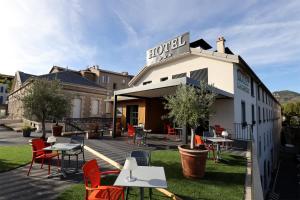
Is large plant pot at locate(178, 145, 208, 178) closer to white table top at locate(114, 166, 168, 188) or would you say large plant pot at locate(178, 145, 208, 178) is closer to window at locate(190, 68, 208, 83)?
white table top at locate(114, 166, 168, 188)

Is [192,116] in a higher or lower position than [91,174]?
higher

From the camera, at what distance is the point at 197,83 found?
27.6 feet

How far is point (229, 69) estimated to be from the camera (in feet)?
38.2

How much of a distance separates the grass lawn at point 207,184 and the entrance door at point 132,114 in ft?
34.1

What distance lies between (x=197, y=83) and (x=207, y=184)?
15.1ft

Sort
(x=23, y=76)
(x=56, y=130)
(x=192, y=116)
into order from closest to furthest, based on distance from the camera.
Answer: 1. (x=192, y=116)
2. (x=56, y=130)
3. (x=23, y=76)

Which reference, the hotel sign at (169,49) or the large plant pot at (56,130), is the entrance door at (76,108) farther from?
the hotel sign at (169,49)

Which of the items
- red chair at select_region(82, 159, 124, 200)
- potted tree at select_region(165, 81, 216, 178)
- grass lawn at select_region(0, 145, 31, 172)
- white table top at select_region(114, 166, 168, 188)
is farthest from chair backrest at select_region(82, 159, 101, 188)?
grass lawn at select_region(0, 145, 31, 172)

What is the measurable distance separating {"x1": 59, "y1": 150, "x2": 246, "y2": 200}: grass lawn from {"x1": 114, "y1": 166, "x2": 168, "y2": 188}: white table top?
1024 millimetres

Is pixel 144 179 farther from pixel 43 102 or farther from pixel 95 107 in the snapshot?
pixel 95 107

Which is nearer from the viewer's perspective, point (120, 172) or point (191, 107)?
point (120, 172)

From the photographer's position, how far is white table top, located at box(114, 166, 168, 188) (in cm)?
281

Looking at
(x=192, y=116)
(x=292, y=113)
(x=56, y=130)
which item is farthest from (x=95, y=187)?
(x=292, y=113)

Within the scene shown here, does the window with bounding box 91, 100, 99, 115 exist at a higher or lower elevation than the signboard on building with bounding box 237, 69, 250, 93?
lower
